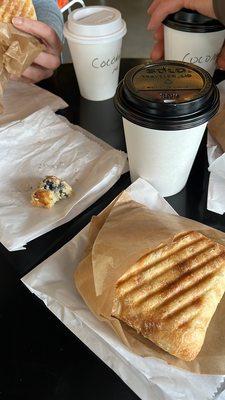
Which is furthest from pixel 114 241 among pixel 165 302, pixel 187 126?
pixel 187 126

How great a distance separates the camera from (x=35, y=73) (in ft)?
3.36

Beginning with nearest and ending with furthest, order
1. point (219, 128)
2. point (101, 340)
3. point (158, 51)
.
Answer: point (101, 340)
point (219, 128)
point (158, 51)

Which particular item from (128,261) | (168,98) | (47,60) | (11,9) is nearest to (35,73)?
(47,60)

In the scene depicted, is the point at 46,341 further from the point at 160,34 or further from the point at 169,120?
the point at 160,34

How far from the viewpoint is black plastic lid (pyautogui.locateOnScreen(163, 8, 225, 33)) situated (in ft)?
2.71

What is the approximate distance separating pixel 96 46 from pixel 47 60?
0.20m

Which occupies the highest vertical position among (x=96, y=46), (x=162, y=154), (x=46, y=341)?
(x=96, y=46)

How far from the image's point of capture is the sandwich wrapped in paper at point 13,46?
0.85m

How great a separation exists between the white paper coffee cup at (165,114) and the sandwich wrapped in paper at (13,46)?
33 cm

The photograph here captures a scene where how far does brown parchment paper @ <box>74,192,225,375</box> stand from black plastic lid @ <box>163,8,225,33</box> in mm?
457

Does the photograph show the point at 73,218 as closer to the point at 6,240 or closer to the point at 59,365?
the point at 6,240

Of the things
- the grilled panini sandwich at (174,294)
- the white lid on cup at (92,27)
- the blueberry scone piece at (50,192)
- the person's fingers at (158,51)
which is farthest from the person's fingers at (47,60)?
the grilled panini sandwich at (174,294)

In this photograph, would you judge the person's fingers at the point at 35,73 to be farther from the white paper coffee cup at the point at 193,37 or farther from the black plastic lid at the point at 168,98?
the black plastic lid at the point at 168,98

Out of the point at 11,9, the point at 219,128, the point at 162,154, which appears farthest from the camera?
the point at 11,9
